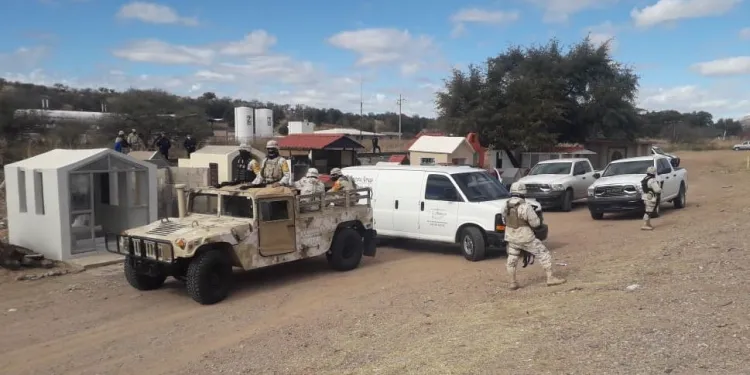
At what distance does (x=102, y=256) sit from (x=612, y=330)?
9.90m

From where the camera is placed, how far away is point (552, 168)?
21188 mm

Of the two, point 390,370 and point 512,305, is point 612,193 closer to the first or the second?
point 512,305

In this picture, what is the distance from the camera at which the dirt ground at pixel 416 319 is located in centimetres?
544

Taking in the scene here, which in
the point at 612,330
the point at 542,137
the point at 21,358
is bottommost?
the point at 21,358

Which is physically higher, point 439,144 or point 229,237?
point 439,144

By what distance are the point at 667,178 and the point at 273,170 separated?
12224 millimetres

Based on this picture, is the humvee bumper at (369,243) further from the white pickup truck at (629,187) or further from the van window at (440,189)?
the white pickup truck at (629,187)

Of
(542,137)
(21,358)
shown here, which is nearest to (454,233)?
(21,358)

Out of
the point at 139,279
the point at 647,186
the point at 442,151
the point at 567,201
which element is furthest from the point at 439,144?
the point at 139,279

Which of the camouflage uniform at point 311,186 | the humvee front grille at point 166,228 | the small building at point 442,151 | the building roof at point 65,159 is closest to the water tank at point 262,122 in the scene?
the small building at point 442,151

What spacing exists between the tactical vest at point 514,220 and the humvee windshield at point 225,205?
12.5 feet

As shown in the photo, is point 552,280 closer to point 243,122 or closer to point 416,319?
point 416,319

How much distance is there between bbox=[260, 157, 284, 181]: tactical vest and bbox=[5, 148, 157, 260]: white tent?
13.0 feet

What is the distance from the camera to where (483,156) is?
30.1 metres
